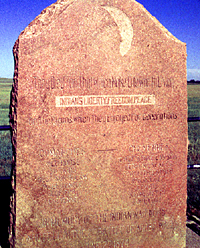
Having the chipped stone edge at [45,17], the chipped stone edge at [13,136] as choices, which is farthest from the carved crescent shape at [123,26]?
the chipped stone edge at [13,136]

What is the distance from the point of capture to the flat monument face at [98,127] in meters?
1.97

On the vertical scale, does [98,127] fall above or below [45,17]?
below

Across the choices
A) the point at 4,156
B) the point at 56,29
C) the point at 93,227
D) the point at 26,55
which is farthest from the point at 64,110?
the point at 4,156

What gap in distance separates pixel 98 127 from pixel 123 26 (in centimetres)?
83

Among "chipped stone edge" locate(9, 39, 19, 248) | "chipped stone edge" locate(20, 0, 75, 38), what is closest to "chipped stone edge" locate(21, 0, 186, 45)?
"chipped stone edge" locate(20, 0, 75, 38)

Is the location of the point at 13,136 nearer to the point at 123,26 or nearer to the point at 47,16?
the point at 47,16

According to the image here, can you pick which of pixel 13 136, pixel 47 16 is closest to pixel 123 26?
pixel 47 16

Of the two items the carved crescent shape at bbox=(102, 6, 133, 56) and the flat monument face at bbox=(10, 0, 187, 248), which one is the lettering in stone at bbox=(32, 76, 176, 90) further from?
the carved crescent shape at bbox=(102, 6, 133, 56)

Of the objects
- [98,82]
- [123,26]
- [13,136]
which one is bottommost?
[13,136]

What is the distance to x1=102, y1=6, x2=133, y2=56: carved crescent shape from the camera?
6.70 feet

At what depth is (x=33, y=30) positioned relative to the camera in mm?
1957

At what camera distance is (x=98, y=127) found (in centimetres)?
206

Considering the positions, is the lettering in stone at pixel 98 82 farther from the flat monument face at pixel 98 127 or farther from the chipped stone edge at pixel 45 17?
the chipped stone edge at pixel 45 17

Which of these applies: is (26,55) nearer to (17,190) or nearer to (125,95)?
(125,95)
